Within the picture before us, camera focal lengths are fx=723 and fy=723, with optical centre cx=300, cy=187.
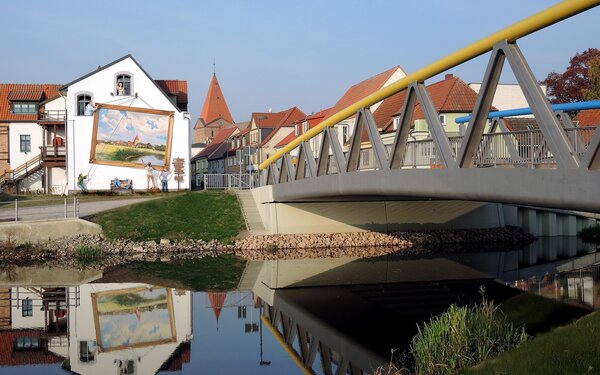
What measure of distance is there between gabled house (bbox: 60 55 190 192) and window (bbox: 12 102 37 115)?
7404mm

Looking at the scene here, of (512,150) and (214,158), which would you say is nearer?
(512,150)

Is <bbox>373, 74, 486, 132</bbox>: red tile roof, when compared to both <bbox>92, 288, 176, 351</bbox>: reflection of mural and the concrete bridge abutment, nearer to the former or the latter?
the concrete bridge abutment

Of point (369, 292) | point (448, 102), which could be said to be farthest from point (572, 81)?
point (369, 292)

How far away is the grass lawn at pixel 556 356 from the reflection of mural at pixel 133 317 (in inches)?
349

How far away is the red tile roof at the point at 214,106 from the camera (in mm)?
149875

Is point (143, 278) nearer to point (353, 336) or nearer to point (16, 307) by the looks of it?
point (16, 307)

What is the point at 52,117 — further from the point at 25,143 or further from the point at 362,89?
the point at 362,89

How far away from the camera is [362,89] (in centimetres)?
5819

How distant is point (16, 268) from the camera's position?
88.6ft

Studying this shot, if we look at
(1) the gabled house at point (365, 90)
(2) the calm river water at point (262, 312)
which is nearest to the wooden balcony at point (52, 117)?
(1) the gabled house at point (365, 90)

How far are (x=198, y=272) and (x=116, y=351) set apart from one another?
32.5 feet

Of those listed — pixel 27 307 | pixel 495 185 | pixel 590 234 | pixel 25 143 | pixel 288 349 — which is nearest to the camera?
pixel 495 185

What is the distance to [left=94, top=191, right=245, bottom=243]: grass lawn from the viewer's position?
1261 inches

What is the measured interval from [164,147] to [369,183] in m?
28.9
